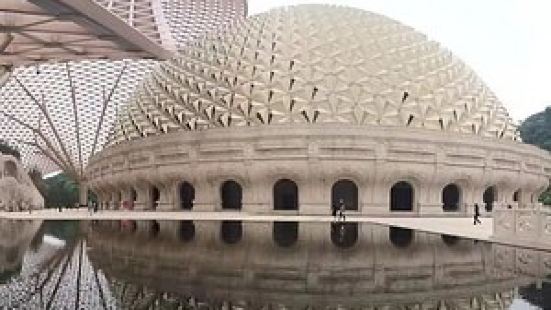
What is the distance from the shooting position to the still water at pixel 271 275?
7.05 m

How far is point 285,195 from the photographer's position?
125 ft

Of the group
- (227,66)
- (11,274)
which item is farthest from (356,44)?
(11,274)

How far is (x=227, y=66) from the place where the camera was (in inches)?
1671

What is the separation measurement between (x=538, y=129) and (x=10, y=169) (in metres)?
58.7

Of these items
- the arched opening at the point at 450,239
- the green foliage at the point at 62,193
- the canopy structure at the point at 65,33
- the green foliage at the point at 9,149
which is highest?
the green foliage at the point at 9,149

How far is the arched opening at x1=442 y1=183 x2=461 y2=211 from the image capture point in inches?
1559

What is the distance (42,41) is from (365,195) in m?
25.5

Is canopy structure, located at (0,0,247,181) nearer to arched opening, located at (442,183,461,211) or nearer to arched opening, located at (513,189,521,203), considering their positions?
arched opening, located at (442,183,461,211)

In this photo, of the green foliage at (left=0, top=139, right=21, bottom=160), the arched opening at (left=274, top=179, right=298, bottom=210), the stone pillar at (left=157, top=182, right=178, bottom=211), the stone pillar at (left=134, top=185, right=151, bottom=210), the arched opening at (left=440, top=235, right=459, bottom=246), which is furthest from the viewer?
the green foliage at (left=0, top=139, right=21, bottom=160)

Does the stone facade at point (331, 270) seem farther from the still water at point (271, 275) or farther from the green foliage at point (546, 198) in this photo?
the green foliage at point (546, 198)

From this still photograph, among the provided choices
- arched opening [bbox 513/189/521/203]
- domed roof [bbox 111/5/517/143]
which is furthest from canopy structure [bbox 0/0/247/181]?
arched opening [bbox 513/189/521/203]

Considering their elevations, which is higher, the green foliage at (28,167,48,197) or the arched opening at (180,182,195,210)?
the green foliage at (28,167,48,197)

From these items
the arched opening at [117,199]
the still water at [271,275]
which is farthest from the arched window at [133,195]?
the still water at [271,275]

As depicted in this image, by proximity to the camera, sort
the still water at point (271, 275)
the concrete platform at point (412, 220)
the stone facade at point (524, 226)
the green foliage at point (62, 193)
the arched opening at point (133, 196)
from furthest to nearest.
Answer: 1. the green foliage at point (62, 193)
2. the arched opening at point (133, 196)
3. the concrete platform at point (412, 220)
4. the stone facade at point (524, 226)
5. the still water at point (271, 275)
